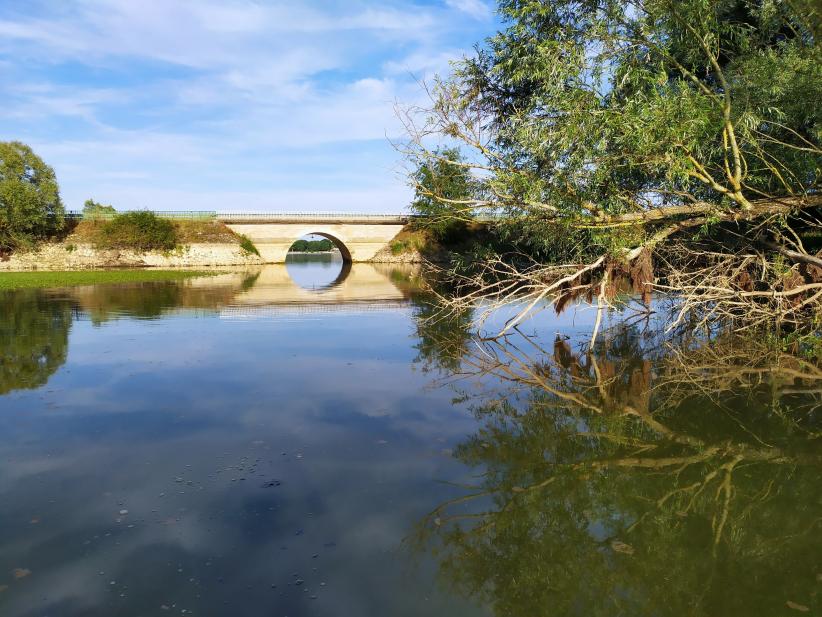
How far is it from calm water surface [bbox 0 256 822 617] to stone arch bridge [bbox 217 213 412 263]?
5489 cm

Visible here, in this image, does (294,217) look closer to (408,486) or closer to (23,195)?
(23,195)

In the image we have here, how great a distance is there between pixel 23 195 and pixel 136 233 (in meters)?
9.91

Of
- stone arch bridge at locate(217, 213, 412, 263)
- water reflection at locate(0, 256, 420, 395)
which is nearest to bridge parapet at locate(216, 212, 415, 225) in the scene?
stone arch bridge at locate(217, 213, 412, 263)

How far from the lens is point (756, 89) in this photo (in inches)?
547

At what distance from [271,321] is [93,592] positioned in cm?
1480

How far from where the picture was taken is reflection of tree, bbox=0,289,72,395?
35.4 feet

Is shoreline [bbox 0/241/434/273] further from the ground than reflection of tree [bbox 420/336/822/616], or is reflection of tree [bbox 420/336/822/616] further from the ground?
shoreline [bbox 0/241/434/273]

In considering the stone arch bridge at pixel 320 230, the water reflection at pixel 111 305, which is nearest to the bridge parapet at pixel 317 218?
the stone arch bridge at pixel 320 230

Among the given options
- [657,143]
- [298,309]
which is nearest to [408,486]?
[657,143]

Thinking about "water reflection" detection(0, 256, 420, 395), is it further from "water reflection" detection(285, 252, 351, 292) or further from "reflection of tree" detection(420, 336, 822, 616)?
"reflection of tree" detection(420, 336, 822, 616)

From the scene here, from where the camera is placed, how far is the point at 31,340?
47.4 ft

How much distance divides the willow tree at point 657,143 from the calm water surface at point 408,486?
3665 millimetres

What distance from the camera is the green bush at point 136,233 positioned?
59.6 m

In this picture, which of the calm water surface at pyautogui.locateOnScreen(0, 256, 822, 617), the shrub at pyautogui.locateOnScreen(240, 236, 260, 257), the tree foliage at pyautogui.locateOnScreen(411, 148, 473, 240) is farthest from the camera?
the shrub at pyautogui.locateOnScreen(240, 236, 260, 257)
